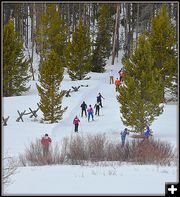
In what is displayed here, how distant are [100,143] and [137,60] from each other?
7807 mm

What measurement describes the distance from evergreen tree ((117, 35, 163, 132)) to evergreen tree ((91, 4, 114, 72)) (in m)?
23.2

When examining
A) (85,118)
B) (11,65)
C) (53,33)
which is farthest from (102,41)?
(85,118)

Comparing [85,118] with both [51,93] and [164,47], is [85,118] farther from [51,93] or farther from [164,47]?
[164,47]

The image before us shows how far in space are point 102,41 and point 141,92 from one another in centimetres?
2667

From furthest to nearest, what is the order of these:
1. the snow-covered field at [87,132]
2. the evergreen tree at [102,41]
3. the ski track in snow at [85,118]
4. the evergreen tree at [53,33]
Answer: the evergreen tree at [53,33]
the evergreen tree at [102,41]
the ski track in snow at [85,118]
the snow-covered field at [87,132]

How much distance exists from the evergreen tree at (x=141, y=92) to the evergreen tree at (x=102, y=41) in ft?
76.0

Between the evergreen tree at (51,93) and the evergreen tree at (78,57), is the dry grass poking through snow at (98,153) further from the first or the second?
the evergreen tree at (78,57)

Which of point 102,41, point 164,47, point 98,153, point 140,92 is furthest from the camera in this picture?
point 102,41

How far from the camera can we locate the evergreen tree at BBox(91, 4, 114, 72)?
4791cm

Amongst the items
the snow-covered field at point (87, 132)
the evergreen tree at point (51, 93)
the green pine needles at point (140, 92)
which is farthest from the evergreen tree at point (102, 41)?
the green pine needles at point (140, 92)

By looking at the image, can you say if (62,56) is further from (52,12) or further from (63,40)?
(52,12)

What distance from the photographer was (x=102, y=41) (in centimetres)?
5025

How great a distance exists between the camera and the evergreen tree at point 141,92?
2405 cm

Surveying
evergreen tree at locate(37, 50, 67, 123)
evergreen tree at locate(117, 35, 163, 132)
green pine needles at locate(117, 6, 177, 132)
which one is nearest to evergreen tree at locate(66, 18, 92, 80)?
evergreen tree at locate(37, 50, 67, 123)
